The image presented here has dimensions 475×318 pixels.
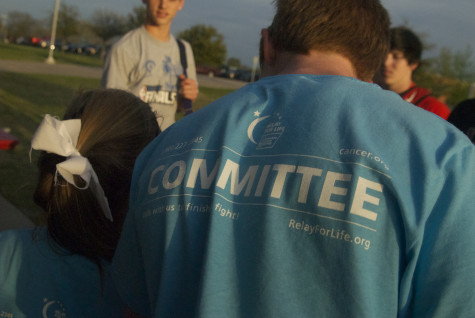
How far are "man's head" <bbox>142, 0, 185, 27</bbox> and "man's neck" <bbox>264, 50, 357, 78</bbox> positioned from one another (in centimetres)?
288

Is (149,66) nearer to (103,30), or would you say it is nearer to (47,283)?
(47,283)

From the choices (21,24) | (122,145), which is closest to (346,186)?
(122,145)

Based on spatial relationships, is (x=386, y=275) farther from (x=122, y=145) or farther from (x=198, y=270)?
(x=122, y=145)

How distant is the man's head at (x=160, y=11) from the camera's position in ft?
13.3

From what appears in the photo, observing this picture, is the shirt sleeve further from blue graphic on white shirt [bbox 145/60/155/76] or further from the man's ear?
the man's ear

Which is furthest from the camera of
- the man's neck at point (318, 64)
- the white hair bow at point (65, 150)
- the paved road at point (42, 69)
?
the paved road at point (42, 69)

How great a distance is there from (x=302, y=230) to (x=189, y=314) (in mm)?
370

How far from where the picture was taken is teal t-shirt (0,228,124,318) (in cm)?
179

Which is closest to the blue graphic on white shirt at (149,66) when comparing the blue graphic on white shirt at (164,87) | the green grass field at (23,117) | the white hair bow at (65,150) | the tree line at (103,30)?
the blue graphic on white shirt at (164,87)

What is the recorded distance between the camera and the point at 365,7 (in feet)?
4.57

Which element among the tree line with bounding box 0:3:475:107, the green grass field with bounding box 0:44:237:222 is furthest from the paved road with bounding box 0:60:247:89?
the tree line with bounding box 0:3:475:107

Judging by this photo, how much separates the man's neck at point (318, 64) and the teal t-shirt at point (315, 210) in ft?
0.30

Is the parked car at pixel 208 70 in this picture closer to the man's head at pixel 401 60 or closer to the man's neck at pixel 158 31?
the man's neck at pixel 158 31

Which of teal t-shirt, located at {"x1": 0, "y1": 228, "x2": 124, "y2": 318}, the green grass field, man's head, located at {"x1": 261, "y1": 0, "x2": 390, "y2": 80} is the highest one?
man's head, located at {"x1": 261, "y1": 0, "x2": 390, "y2": 80}
